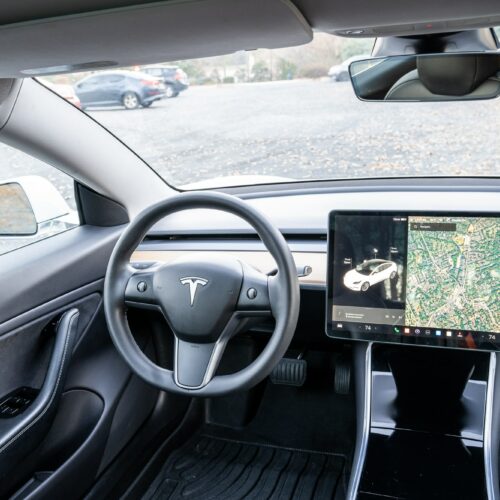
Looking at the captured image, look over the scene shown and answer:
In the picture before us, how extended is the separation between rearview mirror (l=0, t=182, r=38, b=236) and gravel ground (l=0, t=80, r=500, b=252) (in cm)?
19

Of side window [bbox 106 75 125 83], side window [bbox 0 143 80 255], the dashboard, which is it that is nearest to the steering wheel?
the dashboard

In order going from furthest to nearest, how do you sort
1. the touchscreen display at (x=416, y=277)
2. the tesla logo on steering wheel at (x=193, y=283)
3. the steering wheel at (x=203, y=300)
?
the touchscreen display at (x=416, y=277) < the tesla logo on steering wheel at (x=193, y=283) < the steering wheel at (x=203, y=300)

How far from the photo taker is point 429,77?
2062 mm

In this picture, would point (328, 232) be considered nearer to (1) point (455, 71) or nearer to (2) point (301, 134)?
(1) point (455, 71)

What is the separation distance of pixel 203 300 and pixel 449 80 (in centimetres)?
108

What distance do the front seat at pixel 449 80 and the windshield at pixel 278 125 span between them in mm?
538

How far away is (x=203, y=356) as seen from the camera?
1879 mm

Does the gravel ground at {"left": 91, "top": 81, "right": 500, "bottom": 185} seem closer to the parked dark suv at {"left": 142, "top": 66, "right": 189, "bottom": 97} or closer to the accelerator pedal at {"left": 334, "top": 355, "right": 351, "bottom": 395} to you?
the parked dark suv at {"left": 142, "top": 66, "right": 189, "bottom": 97}

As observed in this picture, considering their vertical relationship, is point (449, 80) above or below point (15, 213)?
above

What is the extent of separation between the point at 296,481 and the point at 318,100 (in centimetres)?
224

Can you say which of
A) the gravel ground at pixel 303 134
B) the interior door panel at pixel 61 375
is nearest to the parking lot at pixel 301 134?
the gravel ground at pixel 303 134

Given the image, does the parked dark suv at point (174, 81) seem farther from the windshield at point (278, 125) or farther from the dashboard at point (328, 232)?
the dashboard at point (328, 232)

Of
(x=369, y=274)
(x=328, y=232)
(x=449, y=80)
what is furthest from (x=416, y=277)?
(x=449, y=80)

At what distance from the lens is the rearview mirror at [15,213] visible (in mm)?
2377
